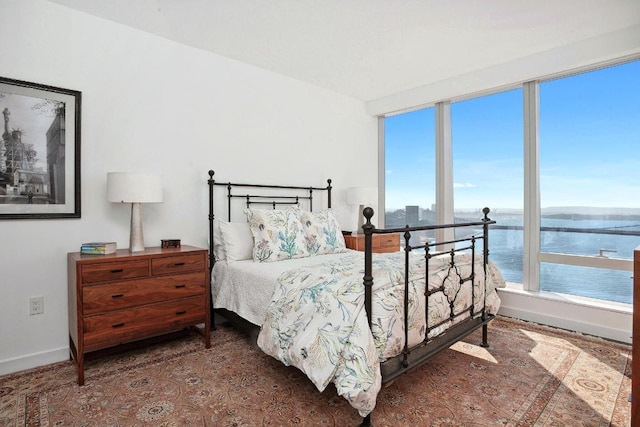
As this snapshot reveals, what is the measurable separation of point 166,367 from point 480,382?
211cm

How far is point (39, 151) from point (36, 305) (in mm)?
1093

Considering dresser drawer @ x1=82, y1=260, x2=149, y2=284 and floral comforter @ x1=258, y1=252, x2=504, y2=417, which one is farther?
dresser drawer @ x1=82, y1=260, x2=149, y2=284

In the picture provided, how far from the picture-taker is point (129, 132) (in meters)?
2.82

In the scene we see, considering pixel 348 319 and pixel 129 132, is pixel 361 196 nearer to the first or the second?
pixel 129 132

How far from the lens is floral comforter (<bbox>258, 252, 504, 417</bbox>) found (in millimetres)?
1636

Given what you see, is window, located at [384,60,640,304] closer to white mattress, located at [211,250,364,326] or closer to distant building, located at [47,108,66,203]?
white mattress, located at [211,250,364,326]

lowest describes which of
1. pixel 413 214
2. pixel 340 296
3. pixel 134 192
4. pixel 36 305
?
pixel 36 305

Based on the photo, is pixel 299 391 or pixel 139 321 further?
pixel 139 321

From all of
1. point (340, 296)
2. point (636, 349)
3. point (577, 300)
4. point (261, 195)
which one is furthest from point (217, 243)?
point (577, 300)

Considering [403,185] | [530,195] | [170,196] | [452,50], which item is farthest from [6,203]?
[530,195]

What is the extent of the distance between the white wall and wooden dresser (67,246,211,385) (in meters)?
0.25

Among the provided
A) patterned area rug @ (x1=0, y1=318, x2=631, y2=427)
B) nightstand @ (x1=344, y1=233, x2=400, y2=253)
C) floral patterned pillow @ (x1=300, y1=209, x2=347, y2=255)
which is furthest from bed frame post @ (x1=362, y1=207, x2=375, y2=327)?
nightstand @ (x1=344, y1=233, x2=400, y2=253)

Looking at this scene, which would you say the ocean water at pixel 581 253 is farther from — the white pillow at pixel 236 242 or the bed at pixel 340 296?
the white pillow at pixel 236 242

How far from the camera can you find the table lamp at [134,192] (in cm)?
245
